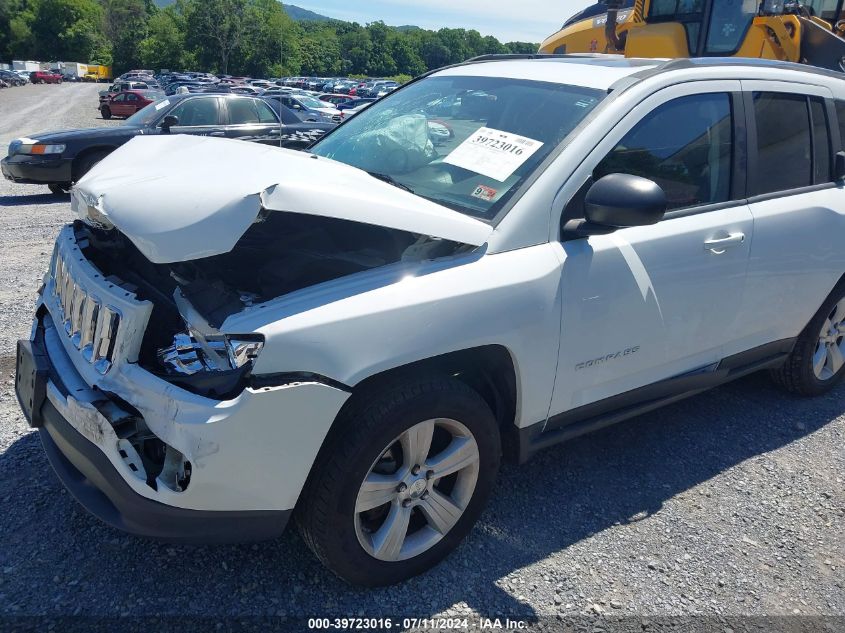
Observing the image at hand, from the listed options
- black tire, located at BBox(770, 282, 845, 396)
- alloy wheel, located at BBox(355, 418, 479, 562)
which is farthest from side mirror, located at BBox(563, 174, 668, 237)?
black tire, located at BBox(770, 282, 845, 396)

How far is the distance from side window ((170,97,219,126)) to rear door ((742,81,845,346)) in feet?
28.2

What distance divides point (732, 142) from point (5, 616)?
3.55 metres

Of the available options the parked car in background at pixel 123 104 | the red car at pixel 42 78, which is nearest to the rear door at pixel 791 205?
the parked car in background at pixel 123 104

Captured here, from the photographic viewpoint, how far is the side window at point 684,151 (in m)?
2.83

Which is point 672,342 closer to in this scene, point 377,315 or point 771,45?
point 377,315

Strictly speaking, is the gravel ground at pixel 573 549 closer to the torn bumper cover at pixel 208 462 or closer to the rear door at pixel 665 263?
the torn bumper cover at pixel 208 462

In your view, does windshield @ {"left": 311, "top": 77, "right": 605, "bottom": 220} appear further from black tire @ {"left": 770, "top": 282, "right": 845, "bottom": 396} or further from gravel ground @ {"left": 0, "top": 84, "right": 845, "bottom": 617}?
black tire @ {"left": 770, "top": 282, "right": 845, "bottom": 396}

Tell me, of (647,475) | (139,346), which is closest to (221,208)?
(139,346)

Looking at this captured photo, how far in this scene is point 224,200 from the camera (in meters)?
2.14

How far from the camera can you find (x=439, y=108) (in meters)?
3.35

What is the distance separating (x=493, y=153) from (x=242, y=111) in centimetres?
878

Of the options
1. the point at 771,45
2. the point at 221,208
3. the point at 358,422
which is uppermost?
the point at 771,45

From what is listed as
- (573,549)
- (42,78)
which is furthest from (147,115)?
(42,78)

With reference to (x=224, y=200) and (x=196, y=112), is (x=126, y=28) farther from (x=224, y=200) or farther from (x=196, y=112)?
(x=224, y=200)
